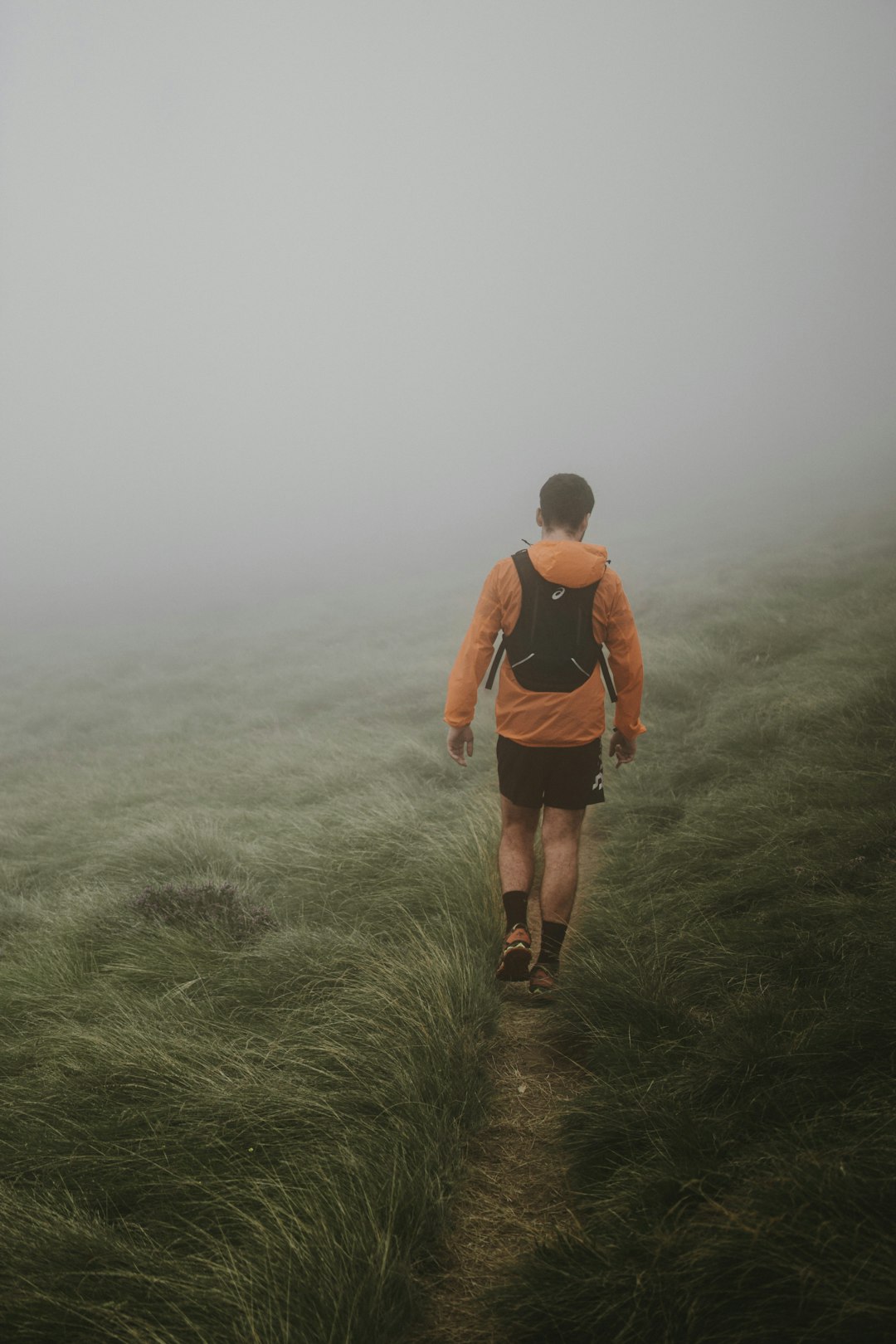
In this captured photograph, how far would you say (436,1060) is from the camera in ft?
8.26

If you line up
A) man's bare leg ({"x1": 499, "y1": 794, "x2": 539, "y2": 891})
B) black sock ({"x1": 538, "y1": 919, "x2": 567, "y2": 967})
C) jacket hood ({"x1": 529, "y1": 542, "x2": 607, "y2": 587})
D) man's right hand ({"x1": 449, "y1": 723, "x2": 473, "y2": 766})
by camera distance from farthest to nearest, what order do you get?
1. man's right hand ({"x1": 449, "y1": 723, "x2": 473, "y2": 766})
2. man's bare leg ({"x1": 499, "y1": 794, "x2": 539, "y2": 891})
3. jacket hood ({"x1": 529, "y1": 542, "x2": 607, "y2": 587})
4. black sock ({"x1": 538, "y1": 919, "x2": 567, "y2": 967})

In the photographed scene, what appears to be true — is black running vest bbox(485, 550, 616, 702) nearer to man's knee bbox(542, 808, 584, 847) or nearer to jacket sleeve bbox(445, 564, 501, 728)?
jacket sleeve bbox(445, 564, 501, 728)

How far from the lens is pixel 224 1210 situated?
2025 millimetres

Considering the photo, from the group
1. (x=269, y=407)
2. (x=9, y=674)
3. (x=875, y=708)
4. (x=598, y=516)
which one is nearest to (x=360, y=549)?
(x=598, y=516)

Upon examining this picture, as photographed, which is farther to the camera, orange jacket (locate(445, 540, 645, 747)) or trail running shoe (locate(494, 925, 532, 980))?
orange jacket (locate(445, 540, 645, 747))

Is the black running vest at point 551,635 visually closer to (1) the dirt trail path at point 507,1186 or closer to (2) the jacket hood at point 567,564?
(2) the jacket hood at point 567,564

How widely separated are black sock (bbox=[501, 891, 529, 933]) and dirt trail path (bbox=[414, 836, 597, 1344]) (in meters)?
0.53

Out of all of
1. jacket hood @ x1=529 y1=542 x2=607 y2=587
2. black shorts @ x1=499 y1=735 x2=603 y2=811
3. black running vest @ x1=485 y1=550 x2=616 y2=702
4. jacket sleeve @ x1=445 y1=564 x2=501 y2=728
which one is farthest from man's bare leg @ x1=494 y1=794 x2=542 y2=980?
jacket hood @ x1=529 y1=542 x2=607 y2=587

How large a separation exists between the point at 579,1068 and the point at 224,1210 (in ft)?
4.45

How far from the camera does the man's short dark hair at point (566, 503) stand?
366 cm

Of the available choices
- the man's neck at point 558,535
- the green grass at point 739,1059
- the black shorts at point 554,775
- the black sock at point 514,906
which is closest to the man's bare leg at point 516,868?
the black sock at point 514,906

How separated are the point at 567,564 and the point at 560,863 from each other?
1.58 m

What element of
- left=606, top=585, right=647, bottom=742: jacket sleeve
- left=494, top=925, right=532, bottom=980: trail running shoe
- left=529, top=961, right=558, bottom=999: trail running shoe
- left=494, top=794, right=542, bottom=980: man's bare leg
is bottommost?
left=529, top=961, right=558, bottom=999: trail running shoe

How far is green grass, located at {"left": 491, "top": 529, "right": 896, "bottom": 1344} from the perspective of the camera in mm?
1537
